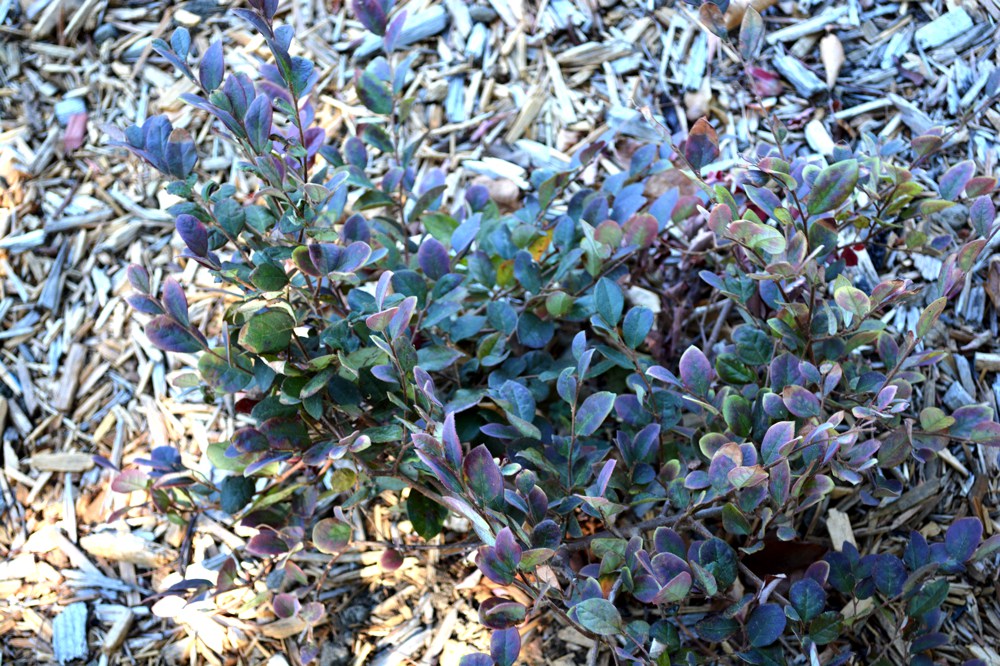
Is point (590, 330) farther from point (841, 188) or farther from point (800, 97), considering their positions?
point (800, 97)

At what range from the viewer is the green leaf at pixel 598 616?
3.57 feet

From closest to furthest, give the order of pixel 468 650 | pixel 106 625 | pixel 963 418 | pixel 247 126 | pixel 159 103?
pixel 247 126, pixel 963 418, pixel 468 650, pixel 106 625, pixel 159 103

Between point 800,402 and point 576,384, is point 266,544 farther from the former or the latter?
point 800,402

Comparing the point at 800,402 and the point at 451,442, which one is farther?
the point at 800,402

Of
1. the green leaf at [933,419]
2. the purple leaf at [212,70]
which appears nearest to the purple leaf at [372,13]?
the purple leaf at [212,70]

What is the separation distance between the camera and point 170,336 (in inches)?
51.2

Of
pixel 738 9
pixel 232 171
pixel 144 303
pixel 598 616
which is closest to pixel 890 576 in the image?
pixel 598 616

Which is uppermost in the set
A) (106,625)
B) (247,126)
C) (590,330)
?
(247,126)

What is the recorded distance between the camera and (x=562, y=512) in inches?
50.6

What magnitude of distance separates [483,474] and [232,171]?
52.9 inches

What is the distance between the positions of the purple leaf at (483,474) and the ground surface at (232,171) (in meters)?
0.41

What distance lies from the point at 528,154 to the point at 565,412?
2.59 feet

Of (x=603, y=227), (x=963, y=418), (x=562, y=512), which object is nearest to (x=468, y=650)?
(x=562, y=512)

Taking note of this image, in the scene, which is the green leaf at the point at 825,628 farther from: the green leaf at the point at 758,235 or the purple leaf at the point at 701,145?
the purple leaf at the point at 701,145
